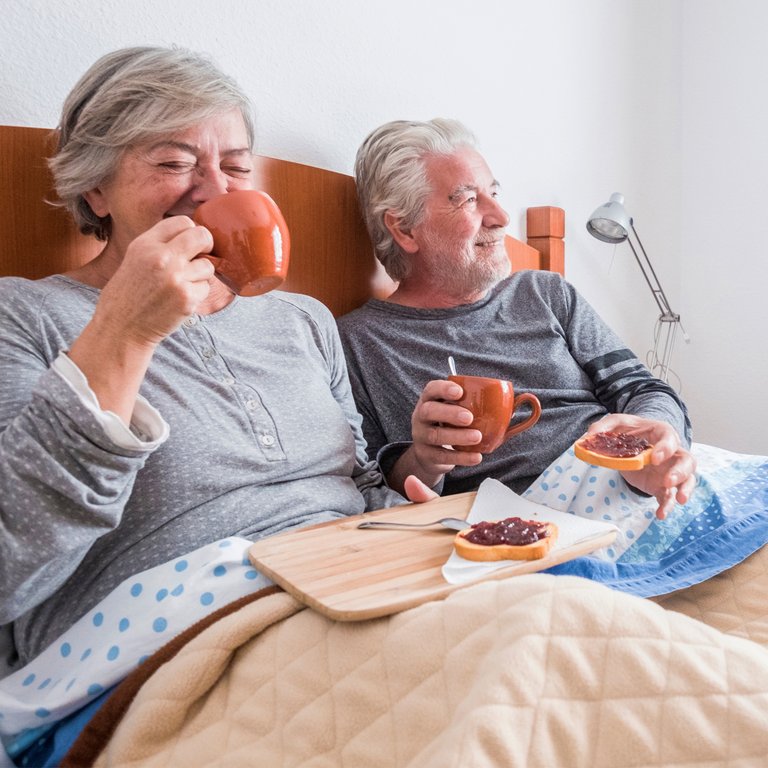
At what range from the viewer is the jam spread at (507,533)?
0.82m

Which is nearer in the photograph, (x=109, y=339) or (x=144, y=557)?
(x=109, y=339)

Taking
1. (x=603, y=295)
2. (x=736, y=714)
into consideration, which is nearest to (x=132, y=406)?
(x=736, y=714)

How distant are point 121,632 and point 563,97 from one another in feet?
7.23

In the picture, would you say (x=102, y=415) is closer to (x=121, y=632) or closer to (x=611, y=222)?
(x=121, y=632)

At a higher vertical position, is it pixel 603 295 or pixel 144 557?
pixel 144 557

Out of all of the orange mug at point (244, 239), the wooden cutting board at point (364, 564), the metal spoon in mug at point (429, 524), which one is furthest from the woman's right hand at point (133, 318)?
the metal spoon in mug at point (429, 524)

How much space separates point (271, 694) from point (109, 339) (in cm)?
36

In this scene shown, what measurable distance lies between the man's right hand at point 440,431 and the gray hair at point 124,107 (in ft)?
1.66

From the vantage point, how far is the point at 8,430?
74 centimetres

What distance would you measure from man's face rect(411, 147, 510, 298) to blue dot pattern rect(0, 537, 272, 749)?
917mm

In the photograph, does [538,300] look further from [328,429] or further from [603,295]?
[603,295]


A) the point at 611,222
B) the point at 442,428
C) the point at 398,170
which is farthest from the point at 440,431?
the point at 611,222

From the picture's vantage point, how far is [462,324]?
159 centimetres

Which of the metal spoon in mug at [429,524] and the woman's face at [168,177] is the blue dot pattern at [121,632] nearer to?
the metal spoon in mug at [429,524]
